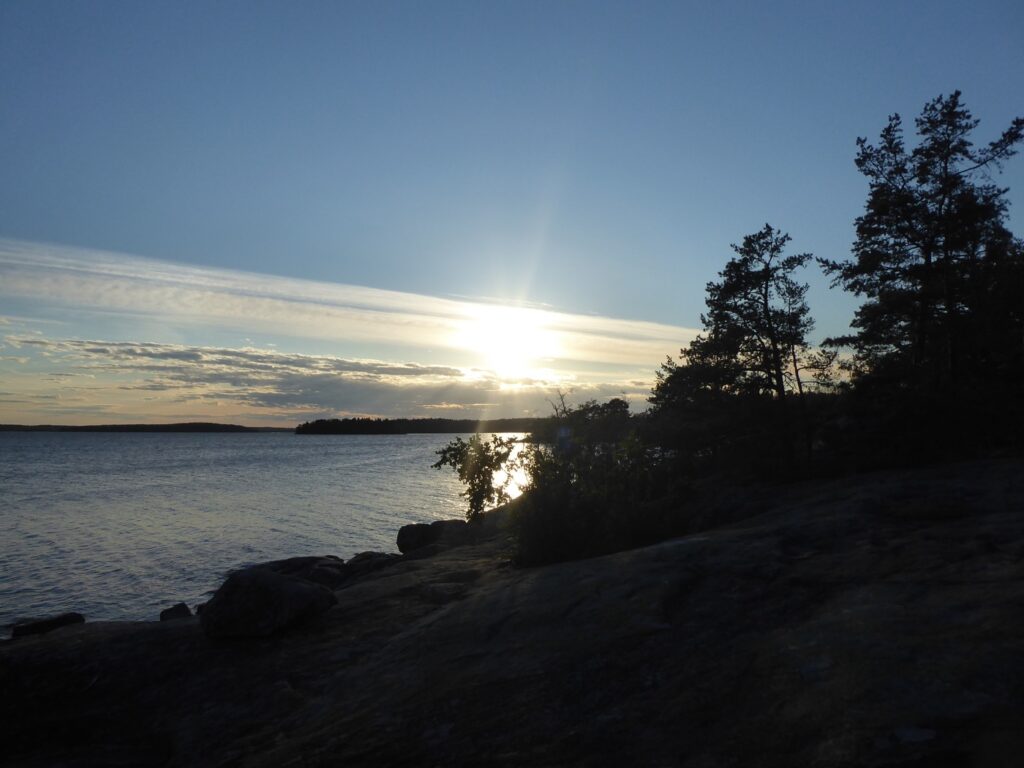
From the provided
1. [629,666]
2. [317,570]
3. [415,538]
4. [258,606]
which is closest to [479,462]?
[415,538]

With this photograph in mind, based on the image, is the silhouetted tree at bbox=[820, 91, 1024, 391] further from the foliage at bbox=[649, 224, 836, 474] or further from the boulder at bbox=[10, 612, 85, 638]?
the boulder at bbox=[10, 612, 85, 638]

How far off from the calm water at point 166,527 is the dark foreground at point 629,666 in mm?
14098

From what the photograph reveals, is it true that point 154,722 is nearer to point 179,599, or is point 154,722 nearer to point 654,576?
point 654,576

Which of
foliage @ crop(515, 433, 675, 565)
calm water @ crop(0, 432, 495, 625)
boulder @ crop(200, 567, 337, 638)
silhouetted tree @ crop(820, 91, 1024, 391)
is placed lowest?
calm water @ crop(0, 432, 495, 625)

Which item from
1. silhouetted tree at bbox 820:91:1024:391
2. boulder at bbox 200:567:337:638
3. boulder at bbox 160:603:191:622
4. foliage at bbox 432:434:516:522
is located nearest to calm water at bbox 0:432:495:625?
boulder at bbox 160:603:191:622

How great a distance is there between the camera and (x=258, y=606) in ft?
36.7

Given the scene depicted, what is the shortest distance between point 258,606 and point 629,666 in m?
6.84

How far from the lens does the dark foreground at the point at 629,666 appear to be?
5117 mm

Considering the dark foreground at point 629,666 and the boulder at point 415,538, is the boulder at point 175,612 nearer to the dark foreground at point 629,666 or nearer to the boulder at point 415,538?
the dark foreground at point 629,666

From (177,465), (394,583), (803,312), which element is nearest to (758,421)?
(803,312)

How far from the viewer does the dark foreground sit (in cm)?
512

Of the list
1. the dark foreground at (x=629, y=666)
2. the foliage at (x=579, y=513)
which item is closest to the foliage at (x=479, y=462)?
the foliage at (x=579, y=513)

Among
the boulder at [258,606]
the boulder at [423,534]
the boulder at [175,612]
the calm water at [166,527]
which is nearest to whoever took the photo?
the boulder at [258,606]

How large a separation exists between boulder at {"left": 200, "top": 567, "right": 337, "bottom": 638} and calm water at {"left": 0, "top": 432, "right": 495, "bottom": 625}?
13.3 m
